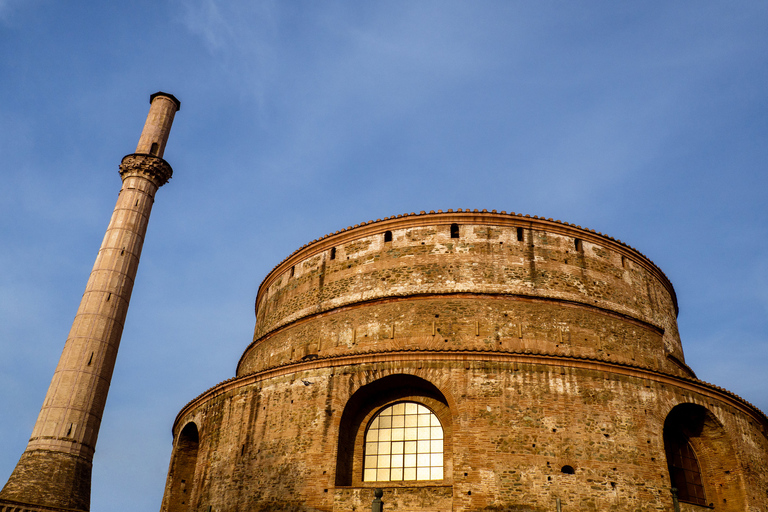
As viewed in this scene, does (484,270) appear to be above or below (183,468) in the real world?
above

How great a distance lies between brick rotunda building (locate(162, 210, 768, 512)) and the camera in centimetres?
1364

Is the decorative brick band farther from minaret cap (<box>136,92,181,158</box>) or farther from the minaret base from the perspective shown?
the minaret base

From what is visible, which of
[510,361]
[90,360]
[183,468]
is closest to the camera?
[510,361]

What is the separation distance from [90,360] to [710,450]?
1770 cm

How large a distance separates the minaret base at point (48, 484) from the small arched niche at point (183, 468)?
7.98 feet

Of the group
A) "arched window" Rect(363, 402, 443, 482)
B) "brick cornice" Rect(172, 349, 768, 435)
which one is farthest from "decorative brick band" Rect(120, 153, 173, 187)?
"arched window" Rect(363, 402, 443, 482)

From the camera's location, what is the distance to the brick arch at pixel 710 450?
15117 mm

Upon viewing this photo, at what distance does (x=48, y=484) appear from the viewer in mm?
17594

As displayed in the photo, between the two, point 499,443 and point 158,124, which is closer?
point 499,443

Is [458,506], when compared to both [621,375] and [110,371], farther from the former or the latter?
[110,371]

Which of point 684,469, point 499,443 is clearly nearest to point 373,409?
point 499,443

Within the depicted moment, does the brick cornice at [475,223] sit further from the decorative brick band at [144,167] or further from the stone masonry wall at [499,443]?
the decorative brick band at [144,167]

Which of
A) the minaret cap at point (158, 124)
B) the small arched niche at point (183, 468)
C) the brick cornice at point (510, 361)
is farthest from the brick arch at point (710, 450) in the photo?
the minaret cap at point (158, 124)

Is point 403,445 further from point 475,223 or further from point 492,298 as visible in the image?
point 475,223
